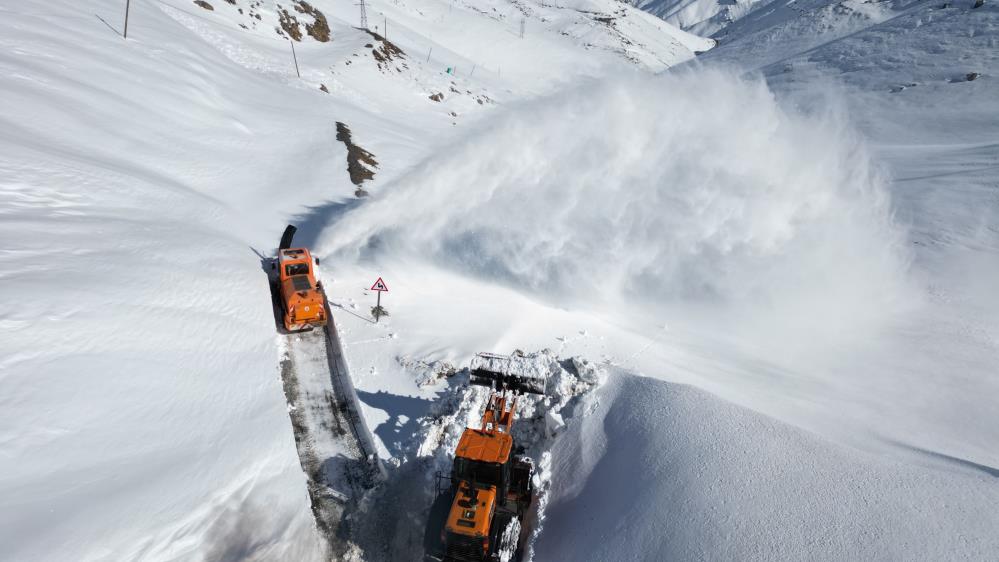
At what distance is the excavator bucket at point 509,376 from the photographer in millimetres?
10117

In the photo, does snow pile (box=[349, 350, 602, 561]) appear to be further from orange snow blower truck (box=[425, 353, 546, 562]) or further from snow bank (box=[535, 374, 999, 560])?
snow bank (box=[535, 374, 999, 560])

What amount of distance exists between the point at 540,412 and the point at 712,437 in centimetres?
369

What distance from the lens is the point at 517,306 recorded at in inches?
589

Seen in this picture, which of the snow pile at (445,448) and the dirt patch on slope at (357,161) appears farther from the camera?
the dirt patch on slope at (357,161)

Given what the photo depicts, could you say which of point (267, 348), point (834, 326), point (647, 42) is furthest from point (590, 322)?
point (647, 42)

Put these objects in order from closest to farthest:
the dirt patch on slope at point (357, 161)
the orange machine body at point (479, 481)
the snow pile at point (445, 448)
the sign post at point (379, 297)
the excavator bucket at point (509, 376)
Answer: the orange machine body at point (479, 481), the snow pile at point (445, 448), the excavator bucket at point (509, 376), the sign post at point (379, 297), the dirt patch on slope at point (357, 161)

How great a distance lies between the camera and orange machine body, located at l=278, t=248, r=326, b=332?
13.1 metres

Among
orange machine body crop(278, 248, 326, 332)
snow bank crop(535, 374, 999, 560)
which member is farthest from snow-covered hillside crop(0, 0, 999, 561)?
orange machine body crop(278, 248, 326, 332)

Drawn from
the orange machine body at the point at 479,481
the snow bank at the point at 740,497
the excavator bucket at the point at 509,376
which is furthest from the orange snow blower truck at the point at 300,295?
the snow bank at the point at 740,497

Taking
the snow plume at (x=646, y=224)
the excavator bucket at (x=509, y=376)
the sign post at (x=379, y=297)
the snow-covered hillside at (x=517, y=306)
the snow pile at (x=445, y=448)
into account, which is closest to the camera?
the snow-covered hillside at (x=517, y=306)

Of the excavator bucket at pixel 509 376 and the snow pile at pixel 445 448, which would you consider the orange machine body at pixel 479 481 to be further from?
the snow pile at pixel 445 448

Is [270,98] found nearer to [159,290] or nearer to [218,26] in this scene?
[218,26]

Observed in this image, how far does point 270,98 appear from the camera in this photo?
107 feet

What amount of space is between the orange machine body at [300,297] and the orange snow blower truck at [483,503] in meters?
6.28
